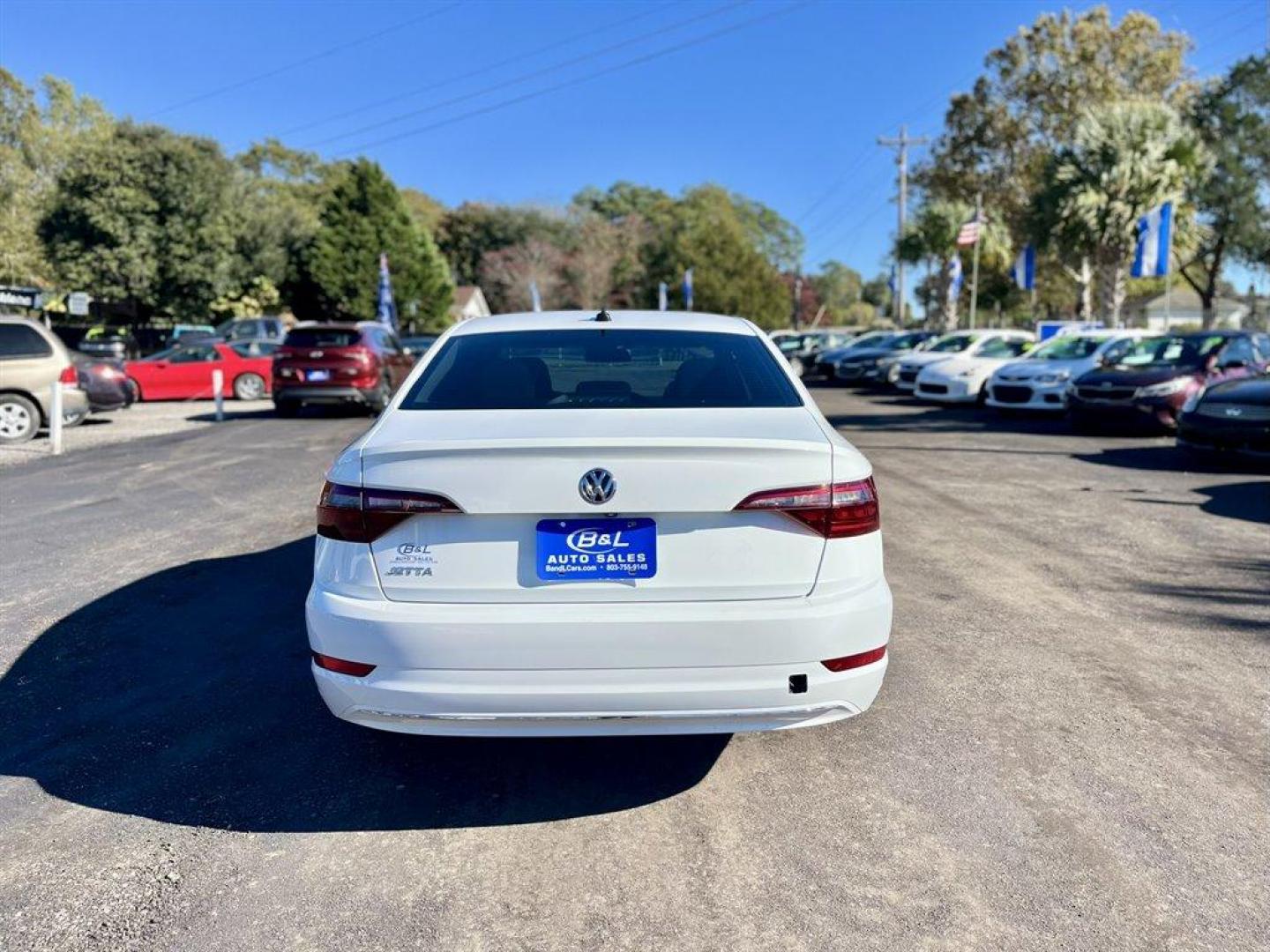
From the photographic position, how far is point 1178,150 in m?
27.7

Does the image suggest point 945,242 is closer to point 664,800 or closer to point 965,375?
point 965,375

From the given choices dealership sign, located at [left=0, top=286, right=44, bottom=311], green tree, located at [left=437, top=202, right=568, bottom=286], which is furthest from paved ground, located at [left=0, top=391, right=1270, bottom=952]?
green tree, located at [left=437, top=202, right=568, bottom=286]

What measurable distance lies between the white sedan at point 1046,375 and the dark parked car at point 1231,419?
4695 mm

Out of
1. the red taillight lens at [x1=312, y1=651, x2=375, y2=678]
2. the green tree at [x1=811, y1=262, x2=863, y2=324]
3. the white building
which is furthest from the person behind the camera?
the green tree at [x1=811, y1=262, x2=863, y2=324]

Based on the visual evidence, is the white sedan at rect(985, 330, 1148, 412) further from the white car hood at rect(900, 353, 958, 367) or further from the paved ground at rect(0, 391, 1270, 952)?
the paved ground at rect(0, 391, 1270, 952)

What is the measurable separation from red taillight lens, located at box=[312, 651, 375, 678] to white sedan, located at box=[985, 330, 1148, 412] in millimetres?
14523

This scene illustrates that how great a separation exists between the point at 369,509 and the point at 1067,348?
57.0ft

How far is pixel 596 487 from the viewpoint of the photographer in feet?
9.47

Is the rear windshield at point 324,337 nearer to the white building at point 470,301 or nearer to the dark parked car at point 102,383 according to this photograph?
the dark parked car at point 102,383

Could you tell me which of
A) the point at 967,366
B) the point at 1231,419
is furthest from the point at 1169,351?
the point at 967,366

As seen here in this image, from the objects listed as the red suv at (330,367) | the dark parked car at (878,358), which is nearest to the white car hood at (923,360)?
the dark parked car at (878,358)

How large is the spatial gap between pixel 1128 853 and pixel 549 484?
210 cm

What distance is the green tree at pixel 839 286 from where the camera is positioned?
133 meters

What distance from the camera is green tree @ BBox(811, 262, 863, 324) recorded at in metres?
133
